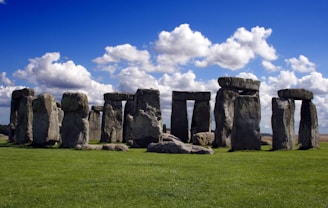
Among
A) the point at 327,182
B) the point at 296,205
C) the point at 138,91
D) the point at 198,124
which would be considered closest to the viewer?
the point at 296,205

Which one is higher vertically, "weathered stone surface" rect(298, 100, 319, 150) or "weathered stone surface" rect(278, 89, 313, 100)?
"weathered stone surface" rect(278, 89, 313, 100)

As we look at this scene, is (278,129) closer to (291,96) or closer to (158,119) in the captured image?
(291,96)

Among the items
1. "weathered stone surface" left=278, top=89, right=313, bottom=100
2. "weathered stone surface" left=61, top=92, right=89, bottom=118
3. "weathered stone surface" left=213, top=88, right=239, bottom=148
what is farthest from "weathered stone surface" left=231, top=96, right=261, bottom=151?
"weathered stone surface" left=61, top=92, right=89, bottom=118

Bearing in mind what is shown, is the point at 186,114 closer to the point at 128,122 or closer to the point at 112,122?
the point at 128,122

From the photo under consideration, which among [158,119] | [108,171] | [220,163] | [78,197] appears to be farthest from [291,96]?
[78,197]

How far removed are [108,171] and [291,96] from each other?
51.8 ft

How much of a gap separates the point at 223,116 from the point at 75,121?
1006 cm

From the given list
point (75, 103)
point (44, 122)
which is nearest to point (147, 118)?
point (75, 103)

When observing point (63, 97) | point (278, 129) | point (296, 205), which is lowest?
point (296, 205)

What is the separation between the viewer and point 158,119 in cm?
2627

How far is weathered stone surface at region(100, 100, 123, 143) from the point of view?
121 feet

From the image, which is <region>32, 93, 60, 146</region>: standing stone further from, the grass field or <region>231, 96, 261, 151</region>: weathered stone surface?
<region>231, 96, 261, 151</region>: weathered stone surface

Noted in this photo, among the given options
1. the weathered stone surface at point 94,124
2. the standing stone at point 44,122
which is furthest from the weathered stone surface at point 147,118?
the weathered stone surface at point 94,124

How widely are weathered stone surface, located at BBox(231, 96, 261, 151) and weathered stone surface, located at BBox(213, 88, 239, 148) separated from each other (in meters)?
3.85
